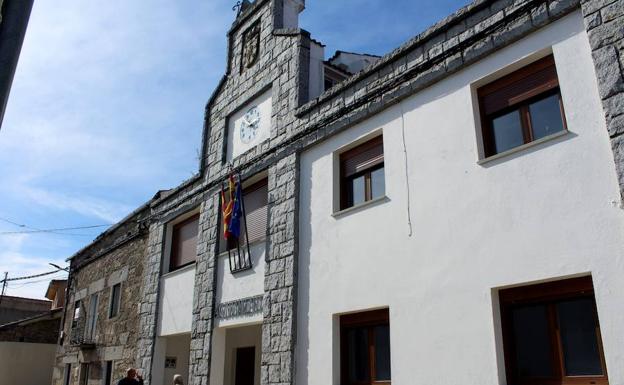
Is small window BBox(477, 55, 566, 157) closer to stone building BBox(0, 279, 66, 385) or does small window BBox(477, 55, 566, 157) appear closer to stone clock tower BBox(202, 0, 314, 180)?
stone clock tower BBox(202, 0, 314, 180)

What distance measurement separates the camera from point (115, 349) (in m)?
14.3

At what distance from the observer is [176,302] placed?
12172mm

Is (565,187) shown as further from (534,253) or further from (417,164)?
(417,164)

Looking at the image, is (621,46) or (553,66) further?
(553,66)

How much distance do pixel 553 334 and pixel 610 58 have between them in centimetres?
283

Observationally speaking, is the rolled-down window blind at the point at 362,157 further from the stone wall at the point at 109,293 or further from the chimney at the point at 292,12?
the stone wall at the point at 109,293

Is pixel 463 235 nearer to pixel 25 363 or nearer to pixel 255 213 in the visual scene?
pixel 255 213

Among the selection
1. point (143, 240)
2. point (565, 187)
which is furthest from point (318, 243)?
point (143, 240)

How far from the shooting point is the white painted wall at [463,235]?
18.9ft

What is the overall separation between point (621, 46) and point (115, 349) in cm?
1274

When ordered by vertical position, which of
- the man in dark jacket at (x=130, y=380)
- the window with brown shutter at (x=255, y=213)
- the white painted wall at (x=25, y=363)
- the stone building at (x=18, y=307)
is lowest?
the man in dark jacket at (x=130, y=380)

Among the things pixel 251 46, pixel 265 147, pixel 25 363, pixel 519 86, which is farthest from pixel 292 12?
pixel 25 363

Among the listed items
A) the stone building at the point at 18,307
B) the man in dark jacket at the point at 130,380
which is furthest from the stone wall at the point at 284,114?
the stone building at the point at 18,307

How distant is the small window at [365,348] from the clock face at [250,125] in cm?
453
